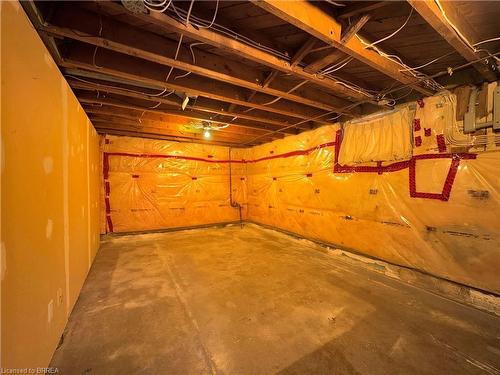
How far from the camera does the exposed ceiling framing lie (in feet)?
4.35

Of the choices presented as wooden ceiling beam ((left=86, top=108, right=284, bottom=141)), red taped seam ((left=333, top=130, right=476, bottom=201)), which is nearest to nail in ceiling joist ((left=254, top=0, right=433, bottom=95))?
red taped seam ((left=333, top=130, right=476, bottom=201))


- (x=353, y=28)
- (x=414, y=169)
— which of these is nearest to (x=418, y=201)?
(x=414, y=169)

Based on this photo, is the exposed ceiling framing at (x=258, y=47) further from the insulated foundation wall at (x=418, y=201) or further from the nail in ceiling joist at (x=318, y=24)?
the insulated foundation wall at (x=418, y=201)

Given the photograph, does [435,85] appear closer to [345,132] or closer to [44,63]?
[345,132]

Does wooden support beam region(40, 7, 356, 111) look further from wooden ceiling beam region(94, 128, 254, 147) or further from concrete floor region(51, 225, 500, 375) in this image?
wooden ceiling beam region(94, 128, 254, 147)

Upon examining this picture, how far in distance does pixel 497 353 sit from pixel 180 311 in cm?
230

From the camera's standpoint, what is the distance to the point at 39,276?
1212 mm

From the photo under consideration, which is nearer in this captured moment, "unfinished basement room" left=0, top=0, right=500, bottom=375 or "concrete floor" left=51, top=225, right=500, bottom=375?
"unfinished basement room" left=0, top=0, right=500, bottom=375

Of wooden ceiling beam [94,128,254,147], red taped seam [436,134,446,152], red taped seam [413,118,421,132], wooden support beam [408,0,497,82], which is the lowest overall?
red taped seam [436,134,446,152]

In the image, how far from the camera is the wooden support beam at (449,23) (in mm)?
1182

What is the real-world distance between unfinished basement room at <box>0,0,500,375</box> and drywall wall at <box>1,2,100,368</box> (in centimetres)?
1

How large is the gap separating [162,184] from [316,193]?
321 cm

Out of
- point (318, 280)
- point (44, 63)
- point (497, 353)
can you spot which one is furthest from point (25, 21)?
point (497, 353)

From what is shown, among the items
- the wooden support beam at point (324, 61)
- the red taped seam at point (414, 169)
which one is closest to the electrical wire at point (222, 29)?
the wooden support beam at point (324, 61)
